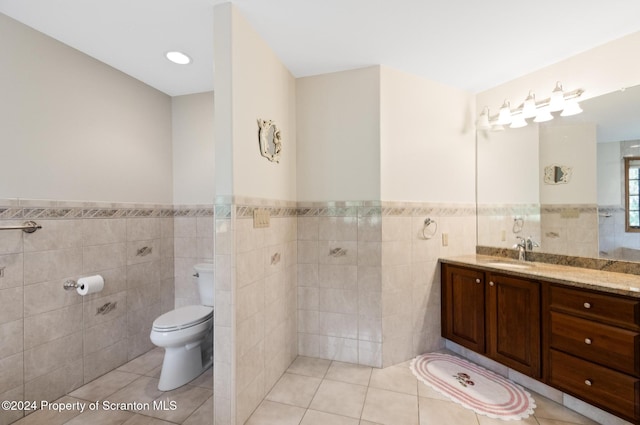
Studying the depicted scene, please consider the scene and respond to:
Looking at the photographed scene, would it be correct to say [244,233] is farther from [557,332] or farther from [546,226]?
[546,226]

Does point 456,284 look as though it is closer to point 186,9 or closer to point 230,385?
point 230,385

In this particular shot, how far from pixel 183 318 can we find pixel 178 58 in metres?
2.02

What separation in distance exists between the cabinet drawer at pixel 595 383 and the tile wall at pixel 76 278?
9.36 feet

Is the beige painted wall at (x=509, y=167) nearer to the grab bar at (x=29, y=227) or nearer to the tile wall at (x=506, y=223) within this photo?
the tile wall at (x=506, y=223)

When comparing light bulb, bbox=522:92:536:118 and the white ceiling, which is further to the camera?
light bulb, bbox=522:92:536:118

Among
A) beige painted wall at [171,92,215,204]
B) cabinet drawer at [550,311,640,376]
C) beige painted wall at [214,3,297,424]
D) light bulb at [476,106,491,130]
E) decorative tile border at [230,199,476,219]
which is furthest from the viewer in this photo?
beige painted wall at [171,92,215,204]

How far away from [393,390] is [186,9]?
9.29 feet

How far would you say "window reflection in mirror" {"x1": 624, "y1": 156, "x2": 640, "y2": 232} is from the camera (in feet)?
6.09

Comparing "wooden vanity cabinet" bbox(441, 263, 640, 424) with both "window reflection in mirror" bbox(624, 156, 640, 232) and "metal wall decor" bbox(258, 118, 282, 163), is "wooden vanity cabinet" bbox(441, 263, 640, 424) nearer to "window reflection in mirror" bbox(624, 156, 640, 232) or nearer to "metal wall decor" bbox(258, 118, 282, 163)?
"window reflection in mirror" bbox(624, 156, 640, 232)

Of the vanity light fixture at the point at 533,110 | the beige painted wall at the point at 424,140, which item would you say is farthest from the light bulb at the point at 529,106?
the beige painted wall at the point at 424,140

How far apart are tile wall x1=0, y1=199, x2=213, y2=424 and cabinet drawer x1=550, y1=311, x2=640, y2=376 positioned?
9.22 feet

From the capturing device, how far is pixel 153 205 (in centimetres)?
259

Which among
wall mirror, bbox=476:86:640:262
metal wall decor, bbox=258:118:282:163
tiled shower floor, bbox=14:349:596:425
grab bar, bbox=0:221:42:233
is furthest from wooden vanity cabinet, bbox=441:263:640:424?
grab bar, bbox=0:221:42:233

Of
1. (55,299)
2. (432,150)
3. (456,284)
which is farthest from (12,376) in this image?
(432,150)
